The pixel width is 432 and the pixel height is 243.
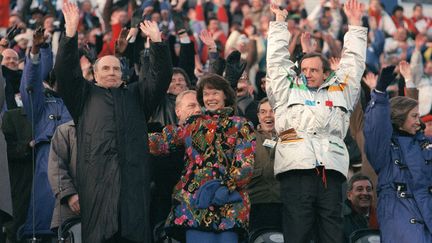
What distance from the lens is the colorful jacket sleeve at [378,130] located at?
34.6ft

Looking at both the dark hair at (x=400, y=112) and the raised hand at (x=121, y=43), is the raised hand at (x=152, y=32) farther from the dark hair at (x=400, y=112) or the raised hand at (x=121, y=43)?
the dark hair at (x=400, y=112)

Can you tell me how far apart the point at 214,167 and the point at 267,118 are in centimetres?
185

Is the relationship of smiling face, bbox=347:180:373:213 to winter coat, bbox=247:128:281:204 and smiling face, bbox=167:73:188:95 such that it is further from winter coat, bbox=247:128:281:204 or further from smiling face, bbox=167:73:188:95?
smiling face, bbox=167:73:188:95

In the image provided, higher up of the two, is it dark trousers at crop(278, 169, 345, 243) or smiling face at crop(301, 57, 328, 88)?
smiling face at crop(301, 57, 328, 88)

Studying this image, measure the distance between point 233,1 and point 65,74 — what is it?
12.8 meters

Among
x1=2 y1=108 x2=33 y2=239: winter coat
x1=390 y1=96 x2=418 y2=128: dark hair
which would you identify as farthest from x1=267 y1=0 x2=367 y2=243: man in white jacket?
x1=2 y1=108 x2=33 y2=239: winter coat

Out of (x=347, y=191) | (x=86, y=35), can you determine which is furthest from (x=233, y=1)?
(x=347, y=191)

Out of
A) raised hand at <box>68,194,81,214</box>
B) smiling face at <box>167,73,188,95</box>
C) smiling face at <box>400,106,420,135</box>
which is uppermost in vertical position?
smiling face at <box>167,73,188,95</box>

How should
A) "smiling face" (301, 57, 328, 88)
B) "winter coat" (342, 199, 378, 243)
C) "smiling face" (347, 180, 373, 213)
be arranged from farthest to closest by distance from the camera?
"smiling face" (347, 180, 373, 213) < "winter coat" (342, 199, 378, 243) < "smiling face" (301, 57, 328, 88)

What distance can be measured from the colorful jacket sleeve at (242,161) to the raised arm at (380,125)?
3.88 feet

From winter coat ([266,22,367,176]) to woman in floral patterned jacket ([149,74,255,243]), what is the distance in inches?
13.3

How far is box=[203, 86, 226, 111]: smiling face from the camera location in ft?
33.6

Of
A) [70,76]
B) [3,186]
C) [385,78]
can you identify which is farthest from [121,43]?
[3,186]

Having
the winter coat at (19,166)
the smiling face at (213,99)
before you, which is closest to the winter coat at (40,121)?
the winter coat at (19,166)
